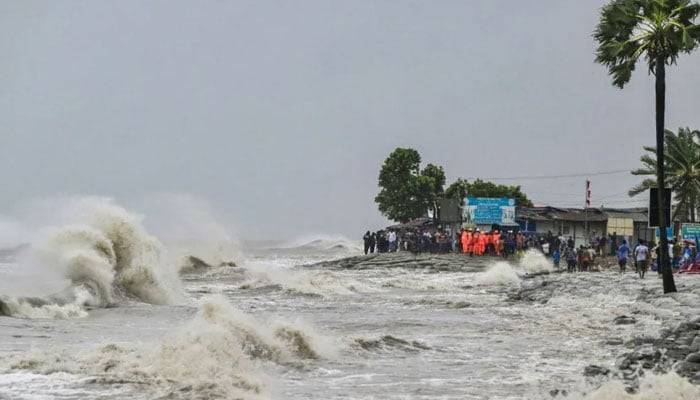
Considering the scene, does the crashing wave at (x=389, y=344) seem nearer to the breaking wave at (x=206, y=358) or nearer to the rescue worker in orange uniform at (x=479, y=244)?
the breaking wave at (x=206, y=358)

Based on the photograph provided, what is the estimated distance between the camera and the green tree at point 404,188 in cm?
7538

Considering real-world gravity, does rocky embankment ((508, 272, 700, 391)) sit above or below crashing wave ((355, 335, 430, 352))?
above

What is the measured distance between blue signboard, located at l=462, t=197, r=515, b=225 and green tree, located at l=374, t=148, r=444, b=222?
20.0m

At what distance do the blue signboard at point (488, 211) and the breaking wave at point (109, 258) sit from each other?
30.1m

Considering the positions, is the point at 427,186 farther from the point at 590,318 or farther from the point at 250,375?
the point at 250,375

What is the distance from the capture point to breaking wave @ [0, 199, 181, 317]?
2400 cm

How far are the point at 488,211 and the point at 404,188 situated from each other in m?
20.9

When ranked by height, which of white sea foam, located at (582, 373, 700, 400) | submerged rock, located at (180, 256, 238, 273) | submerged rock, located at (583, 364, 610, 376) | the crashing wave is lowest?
the crashing wave

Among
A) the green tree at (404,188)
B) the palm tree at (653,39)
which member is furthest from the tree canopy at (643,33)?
the green tree at (404,188)

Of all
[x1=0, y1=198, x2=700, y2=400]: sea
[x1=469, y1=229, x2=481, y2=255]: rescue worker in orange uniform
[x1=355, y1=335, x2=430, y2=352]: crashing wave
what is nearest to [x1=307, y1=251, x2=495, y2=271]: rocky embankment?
[x1=469, y1=229, x2=481, y2=255]: rescue worker in orange uniform

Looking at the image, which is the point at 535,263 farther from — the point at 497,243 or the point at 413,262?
the point at 413,262

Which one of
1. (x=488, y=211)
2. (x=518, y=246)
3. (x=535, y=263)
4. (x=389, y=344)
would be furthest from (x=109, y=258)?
(x=488, y=211)

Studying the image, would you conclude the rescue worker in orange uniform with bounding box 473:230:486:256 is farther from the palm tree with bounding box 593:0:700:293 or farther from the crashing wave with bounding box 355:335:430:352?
the crashing wave with bounding box 355:335:430:352

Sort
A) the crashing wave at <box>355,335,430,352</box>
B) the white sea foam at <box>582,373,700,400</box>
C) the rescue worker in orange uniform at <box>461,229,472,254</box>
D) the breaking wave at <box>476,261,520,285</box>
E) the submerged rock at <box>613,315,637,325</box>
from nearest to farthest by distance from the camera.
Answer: the white sea foam at <box>582,373,700,400</box> < the crashing wave at <box>355,335,430,352</box> < the submerged rock at <box>613,315,637,325</box> < the breaking wave at <box>476,261,520,285</box> < the rescue worker in orange uniform at <box>461,229,472,254</box>
